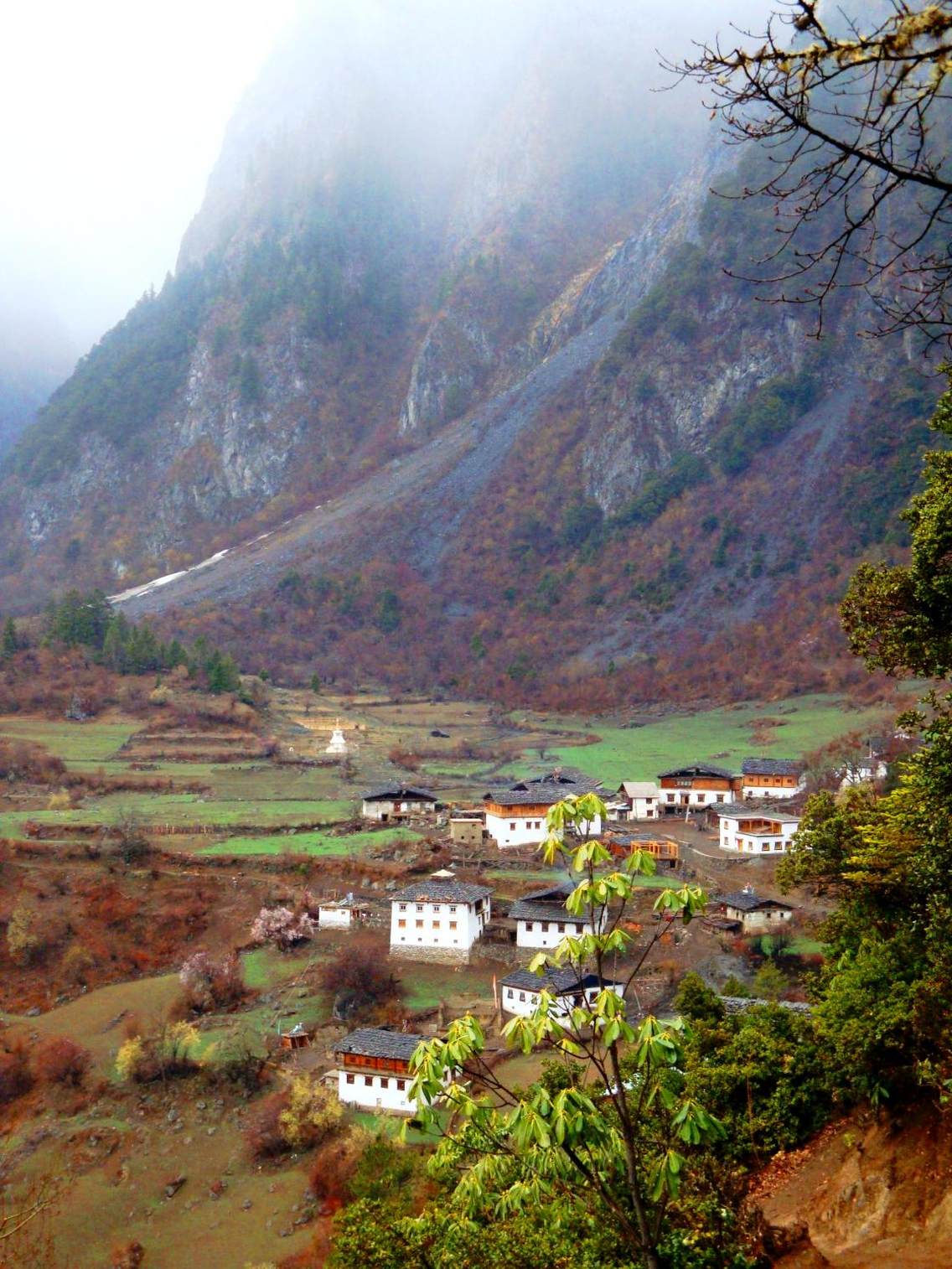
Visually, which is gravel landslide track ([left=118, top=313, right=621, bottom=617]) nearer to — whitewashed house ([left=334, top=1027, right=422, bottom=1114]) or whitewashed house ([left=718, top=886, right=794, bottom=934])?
whitewashed house ([left=718, top=886, right=794, bottom=934])

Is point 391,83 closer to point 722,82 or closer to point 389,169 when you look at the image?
point 389,169

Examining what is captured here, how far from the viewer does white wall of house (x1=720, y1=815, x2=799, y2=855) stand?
35188mm

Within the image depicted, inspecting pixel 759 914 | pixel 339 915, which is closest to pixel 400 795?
pixel 339 915

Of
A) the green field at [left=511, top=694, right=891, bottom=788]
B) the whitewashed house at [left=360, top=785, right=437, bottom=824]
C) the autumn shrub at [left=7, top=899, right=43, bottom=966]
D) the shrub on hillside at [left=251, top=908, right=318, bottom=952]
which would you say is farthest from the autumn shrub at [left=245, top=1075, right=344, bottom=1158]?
the green field at [left=511, top=694, right=891, bottom=788]

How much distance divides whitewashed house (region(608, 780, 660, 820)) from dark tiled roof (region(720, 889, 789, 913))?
37.0ft

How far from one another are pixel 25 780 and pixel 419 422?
302 ft

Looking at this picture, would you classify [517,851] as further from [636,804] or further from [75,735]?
[75,735]

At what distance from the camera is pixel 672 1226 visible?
738 cm

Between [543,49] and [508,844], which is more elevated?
[543,49]

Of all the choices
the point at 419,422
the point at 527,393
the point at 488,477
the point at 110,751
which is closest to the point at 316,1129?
the point at 110,751

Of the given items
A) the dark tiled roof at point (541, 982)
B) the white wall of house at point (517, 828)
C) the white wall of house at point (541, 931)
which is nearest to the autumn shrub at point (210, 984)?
the dark tiled roof at point (541, 982)

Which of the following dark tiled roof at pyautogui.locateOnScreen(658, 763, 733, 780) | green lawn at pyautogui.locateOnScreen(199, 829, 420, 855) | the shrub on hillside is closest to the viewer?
the shrub on hillside

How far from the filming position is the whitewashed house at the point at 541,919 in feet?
95.6

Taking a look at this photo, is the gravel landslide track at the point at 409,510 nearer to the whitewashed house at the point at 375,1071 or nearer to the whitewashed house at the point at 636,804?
the whitewashed house at the point at 636,804
